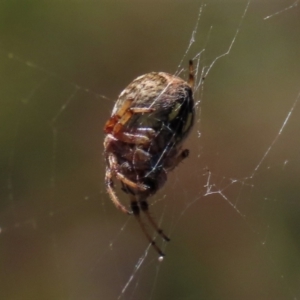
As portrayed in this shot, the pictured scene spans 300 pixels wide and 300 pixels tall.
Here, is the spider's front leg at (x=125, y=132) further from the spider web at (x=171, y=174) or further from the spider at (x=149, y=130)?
the spider web at (x=171, y=174)

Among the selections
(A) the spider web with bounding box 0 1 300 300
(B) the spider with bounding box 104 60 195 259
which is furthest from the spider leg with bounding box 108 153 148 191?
(A) the spider web with bounding box 0 1 300 300

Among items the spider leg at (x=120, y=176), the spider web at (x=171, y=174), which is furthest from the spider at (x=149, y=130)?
the spider web at (x=171, y=174)

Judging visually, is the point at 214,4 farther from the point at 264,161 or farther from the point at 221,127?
the point at 264,161

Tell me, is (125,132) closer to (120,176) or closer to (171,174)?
(120,176)

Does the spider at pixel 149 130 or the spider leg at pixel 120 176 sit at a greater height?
the spider at pixel 149 130

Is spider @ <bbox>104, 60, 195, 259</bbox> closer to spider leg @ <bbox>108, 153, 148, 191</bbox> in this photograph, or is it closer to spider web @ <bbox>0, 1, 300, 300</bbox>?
spider leg @ <bbox>108, 153, 148, 191</bbox>

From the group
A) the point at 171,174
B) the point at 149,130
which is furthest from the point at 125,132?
the point at 171,174
